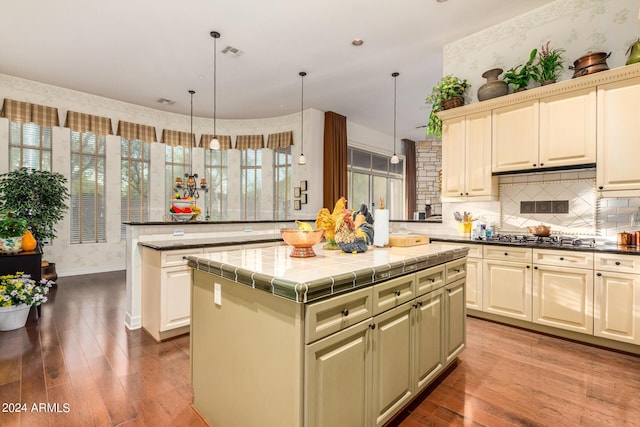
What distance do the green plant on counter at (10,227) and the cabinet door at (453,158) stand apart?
4.79 m

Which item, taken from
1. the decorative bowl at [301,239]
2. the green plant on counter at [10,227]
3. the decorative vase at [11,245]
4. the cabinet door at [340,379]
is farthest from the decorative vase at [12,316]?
the cabinet door at [340,379]

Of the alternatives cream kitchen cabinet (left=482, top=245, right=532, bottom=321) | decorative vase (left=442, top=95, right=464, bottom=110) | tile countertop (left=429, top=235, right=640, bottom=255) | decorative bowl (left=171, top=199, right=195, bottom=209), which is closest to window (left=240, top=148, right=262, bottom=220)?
decorative bowl (left=171, top=199, right=195, bottom=209)

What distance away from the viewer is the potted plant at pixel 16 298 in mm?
2977

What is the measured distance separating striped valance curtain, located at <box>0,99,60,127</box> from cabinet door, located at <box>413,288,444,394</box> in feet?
22.7

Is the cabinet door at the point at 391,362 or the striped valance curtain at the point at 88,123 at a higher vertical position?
the striped valance curtain at the point at 88,123

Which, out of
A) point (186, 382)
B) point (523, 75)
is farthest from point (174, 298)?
point (523, 75)

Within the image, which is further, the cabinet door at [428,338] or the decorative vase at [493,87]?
the decorative vase at [493,87]

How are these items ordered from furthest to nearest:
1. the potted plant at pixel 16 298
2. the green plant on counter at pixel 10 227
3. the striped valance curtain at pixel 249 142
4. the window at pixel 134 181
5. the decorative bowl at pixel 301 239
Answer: the striped valance curtain at pixel 249 142 < the window at pixel 134 181 < the green plant on counter at pixel 10 227 < the potted plant at pixel 16 298 < the decorative bowl at pixel 301 239

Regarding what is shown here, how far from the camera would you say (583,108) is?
288 cm

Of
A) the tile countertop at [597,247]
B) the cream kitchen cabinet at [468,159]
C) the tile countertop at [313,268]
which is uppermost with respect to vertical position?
the cream kitchen cabinet at [468,159]

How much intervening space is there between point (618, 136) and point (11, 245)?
596 centimetres

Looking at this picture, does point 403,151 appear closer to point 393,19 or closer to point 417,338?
A: point 393,19

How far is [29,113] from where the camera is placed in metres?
5.38

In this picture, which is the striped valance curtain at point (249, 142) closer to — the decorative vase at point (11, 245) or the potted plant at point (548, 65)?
the decorative vase at point (11, 245)
